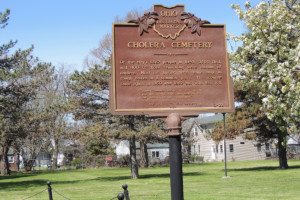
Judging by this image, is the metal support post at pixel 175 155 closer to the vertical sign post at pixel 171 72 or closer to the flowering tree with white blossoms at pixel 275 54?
the vertical sign post at pixel 171 72

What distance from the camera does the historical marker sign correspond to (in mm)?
7355

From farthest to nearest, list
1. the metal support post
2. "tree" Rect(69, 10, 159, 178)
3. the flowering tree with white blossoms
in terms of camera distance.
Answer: "tree" Rect(69, 10, 159, 178), the flowering tree with white blossoms, the metal support post

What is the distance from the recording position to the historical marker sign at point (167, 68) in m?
7.36

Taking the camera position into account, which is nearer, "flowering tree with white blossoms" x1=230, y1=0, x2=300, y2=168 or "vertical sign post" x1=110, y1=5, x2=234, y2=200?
"vertical sign post" x1=110, y1=5, x2=234, y2=200

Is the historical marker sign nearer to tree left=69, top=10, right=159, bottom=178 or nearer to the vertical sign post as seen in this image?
the vertical sign post

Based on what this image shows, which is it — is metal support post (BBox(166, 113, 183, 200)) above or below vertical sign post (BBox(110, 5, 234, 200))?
below

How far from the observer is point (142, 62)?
7441 millimetres

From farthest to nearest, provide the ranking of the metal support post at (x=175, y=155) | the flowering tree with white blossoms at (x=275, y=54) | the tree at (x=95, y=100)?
the tree at (x=95, y=100) → the flowering tree with white blossoms at (x=275, y=54) → the metal support post at (x=175, y=155)

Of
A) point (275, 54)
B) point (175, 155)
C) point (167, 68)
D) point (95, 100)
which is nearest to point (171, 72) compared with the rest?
point (167, 68)

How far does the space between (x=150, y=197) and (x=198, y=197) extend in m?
2.17

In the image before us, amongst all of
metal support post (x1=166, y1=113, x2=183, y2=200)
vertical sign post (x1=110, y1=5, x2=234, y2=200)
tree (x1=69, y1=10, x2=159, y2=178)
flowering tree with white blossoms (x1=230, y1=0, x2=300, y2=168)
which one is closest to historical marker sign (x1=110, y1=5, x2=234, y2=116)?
vertical sign post (x1=110, y1=5, x2=234, y2=200)

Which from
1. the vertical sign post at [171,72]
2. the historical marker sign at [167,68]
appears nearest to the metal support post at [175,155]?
the vertical sign post at [171,72]

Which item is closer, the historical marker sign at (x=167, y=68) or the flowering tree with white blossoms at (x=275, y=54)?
the historical marker sign at (x=167, y=68)

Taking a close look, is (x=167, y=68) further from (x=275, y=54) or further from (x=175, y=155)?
(x=275, y=54)
